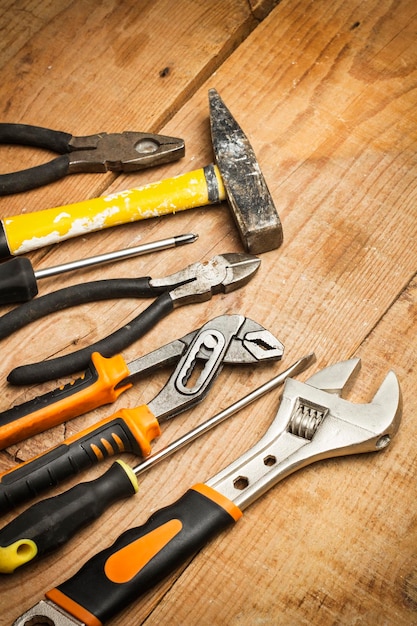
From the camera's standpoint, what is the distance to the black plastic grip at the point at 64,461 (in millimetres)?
Result: 1054

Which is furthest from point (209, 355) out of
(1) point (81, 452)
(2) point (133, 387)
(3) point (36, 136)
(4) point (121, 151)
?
(3) point (36, 136)

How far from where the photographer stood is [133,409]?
3.71 feet

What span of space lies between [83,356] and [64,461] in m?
0.18

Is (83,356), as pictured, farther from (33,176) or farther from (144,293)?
(33,176)

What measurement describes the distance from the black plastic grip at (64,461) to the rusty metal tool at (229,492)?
4.8 inches

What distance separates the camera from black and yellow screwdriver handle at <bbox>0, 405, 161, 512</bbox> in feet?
3.47

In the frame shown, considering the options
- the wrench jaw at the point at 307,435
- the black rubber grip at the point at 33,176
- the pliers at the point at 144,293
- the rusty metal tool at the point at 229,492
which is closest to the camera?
the rusty metal tool at the point at 229,492

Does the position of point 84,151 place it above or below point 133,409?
above

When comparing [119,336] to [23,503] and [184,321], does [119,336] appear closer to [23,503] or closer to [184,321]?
[184,321]

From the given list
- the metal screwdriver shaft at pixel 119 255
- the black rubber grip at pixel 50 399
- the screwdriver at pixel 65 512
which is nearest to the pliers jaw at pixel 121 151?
the metal screwdriver shaft at pixel 119 255

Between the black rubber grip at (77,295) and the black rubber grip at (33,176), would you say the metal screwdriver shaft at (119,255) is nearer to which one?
the black rubber grip at (77,295)

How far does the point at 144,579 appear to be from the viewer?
3.28 feet

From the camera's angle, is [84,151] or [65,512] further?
[84,151]

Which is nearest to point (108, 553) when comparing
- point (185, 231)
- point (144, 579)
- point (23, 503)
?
point (144, 579)
